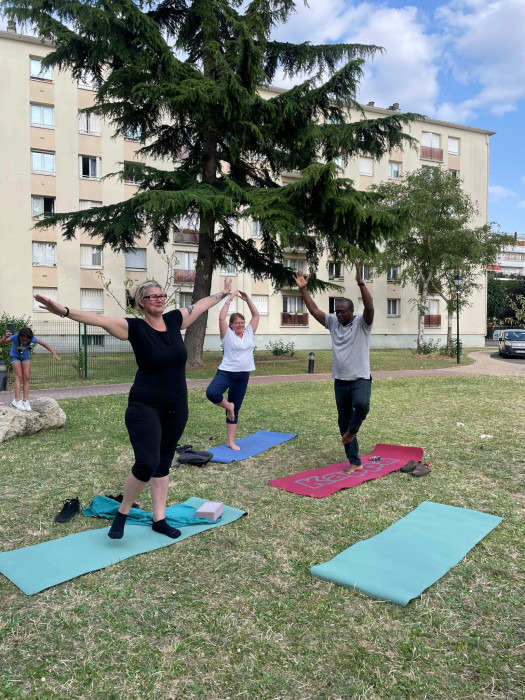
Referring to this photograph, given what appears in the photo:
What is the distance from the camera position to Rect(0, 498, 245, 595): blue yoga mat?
3.46m

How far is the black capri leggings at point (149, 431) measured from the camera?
3781 mm

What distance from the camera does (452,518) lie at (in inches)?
179

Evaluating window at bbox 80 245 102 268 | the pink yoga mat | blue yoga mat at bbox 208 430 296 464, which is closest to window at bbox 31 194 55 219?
window at bbox 80 245 102 268

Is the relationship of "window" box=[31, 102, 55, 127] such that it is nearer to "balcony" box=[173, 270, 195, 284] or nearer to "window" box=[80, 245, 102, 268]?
"window" box=[80, 245, 102, 268]

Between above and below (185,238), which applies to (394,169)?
above

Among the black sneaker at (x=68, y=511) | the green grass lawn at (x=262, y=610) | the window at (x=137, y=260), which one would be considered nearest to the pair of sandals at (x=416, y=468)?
the green grass lawn at (x=262, y=610)

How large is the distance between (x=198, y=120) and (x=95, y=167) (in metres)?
17.8

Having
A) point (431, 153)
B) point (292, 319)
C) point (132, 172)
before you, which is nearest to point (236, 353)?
point (132, 172)

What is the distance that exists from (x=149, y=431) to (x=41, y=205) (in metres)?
31.8

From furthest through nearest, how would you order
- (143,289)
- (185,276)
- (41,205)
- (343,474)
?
1. (185,276)
2. (41,205)
3. (343,474)
4. (143,289)

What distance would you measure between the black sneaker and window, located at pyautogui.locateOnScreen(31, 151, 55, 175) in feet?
103

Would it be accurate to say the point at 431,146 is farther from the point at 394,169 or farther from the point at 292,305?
the point at 292,305

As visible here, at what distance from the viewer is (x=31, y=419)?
26.9 ft

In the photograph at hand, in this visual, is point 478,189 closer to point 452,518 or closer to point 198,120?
point 198,120
